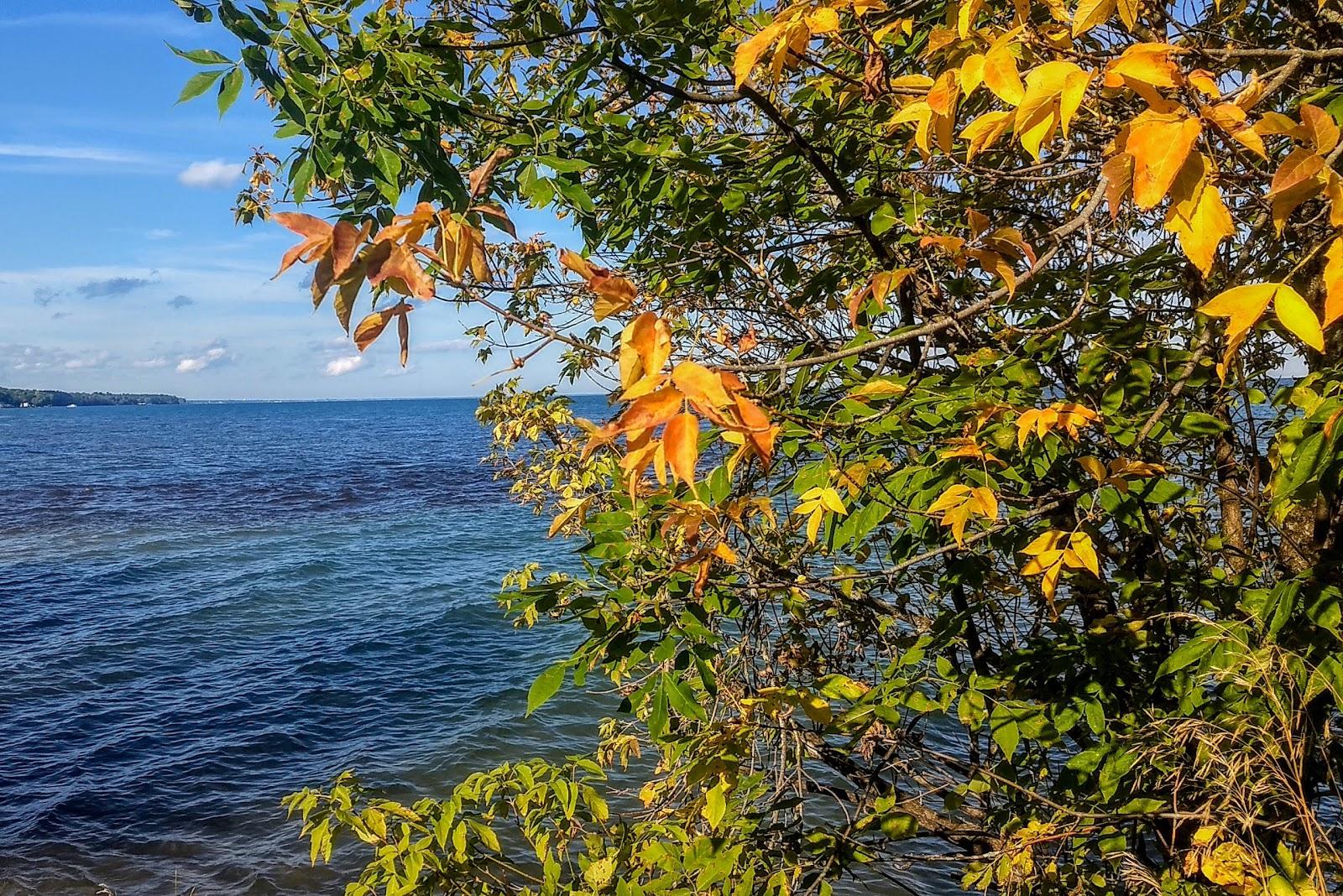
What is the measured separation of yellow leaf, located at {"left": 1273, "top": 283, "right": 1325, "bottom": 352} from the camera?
37.1 inches

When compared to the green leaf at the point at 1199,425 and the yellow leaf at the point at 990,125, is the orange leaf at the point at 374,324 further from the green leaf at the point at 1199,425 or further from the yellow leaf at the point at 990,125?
the green leaf at the point at 1199,425

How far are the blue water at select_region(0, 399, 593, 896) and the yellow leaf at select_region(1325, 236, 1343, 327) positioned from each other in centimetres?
888

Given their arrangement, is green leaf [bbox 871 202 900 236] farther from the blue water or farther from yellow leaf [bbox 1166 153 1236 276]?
the blue water

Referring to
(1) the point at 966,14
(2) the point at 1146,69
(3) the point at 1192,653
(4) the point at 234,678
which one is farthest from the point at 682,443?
(4) the point at 234,678

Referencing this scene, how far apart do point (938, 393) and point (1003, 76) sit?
116 centimetres

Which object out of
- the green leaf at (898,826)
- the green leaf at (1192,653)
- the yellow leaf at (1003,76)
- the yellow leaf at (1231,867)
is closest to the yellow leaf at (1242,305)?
the yellow leaf at (1003,76)

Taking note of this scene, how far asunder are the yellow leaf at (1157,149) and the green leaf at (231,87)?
5.48ft

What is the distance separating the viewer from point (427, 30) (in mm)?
2643

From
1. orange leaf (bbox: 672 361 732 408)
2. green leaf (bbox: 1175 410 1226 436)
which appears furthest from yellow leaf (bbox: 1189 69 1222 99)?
green leaf (bbox: 1175 410 1226 436)

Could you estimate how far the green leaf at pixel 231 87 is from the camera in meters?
1.70

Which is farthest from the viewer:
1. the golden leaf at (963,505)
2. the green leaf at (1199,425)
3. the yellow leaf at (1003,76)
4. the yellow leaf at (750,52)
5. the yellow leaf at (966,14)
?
the green leaf at (1199,425)

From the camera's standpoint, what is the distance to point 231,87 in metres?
1.72

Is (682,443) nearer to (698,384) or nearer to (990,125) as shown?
(698,384)

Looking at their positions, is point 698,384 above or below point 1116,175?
below
